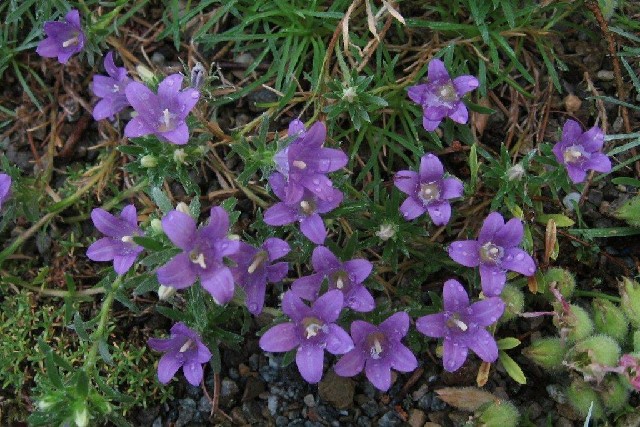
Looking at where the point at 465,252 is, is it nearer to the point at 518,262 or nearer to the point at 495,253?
the point at 495,253

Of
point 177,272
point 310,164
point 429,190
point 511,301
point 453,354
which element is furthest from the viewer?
point 511,301

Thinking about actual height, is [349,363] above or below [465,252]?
below

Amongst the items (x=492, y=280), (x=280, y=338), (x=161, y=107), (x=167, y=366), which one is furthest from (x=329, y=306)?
(x=161, y=107)

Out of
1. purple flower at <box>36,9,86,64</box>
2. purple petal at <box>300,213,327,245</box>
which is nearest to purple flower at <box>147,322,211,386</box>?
purple petal at <box>300,213,327,245</box>

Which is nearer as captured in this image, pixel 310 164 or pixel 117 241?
pixel 310 164

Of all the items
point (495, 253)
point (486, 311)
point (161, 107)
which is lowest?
point (486, 311)

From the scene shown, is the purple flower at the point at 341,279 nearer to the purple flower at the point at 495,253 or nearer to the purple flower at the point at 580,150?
the purple flower at the point at 495,253

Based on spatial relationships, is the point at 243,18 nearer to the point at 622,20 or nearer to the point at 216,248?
the point at 216,248

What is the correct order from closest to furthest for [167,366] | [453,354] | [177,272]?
[177,272] < [453,354] < [167,366]
